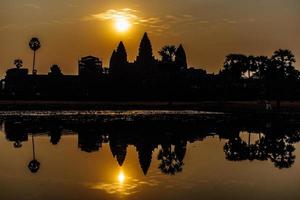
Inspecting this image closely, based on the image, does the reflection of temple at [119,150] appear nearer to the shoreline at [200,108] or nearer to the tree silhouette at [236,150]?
the tree silhouette at [236,150]

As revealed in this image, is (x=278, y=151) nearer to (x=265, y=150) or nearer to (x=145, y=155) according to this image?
(x=265, y=150)

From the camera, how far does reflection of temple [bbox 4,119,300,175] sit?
76.0 feet

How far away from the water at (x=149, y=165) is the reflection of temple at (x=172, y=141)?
1.8 inches

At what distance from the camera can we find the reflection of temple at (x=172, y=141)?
2316 centimetres

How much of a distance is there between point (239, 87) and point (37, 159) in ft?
371

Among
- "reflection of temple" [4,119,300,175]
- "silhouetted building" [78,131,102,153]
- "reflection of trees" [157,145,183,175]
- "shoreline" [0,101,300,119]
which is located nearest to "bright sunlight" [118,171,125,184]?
"reflection of temple" [4,119,300,175]

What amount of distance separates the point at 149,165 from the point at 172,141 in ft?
29.7

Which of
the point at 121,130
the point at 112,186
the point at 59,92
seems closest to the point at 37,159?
the point at 112,186

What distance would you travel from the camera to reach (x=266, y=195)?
15281 millimetres

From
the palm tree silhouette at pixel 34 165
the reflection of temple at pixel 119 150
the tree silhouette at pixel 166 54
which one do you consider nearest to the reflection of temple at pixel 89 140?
the reflection of temple at pixel 119 150

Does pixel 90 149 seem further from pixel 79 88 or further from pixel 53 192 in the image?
pixel 79 88

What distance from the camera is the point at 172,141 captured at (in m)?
30.0

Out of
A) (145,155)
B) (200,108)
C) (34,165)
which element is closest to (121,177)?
(34,165)

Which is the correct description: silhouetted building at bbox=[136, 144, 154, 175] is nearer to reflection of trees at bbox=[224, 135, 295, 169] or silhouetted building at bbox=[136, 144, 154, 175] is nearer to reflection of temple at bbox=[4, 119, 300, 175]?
reflection of temple at bbox=[4, 119, 300, 175]
